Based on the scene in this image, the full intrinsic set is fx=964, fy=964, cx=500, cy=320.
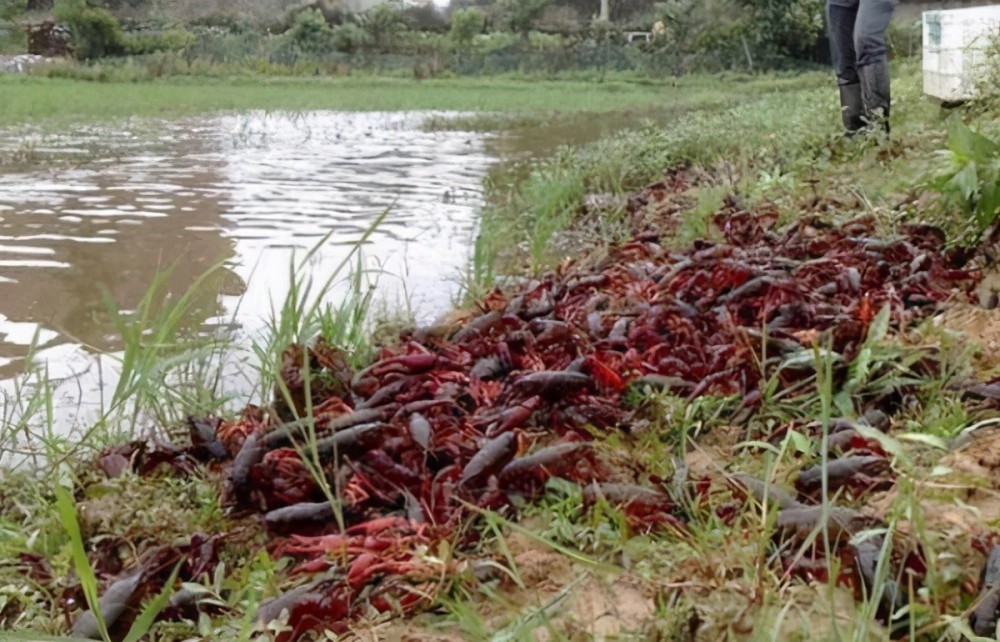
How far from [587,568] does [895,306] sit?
1.57m

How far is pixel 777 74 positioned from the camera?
27.0 m

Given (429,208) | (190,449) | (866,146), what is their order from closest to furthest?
(190,449) → (866,146) → (429,208)

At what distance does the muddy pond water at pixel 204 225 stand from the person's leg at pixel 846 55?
2.44 m

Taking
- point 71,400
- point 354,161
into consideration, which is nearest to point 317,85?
point 354,161

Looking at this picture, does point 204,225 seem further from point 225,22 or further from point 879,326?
point 225,22

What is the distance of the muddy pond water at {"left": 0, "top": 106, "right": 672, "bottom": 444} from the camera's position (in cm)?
356

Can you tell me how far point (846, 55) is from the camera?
19.5 feet

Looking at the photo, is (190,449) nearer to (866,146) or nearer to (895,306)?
(895,306)

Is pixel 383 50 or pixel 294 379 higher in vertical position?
pixel 383 50

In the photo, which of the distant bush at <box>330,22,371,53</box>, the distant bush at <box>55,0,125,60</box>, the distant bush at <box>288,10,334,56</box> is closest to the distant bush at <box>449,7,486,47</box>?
the distant bush at <box>330,22,371,53</box>

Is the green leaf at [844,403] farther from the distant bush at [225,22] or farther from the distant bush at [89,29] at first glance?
the distant bush at [225,22]

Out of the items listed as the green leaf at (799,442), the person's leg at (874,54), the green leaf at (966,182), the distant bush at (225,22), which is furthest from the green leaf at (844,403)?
the distant bush at (225,22)

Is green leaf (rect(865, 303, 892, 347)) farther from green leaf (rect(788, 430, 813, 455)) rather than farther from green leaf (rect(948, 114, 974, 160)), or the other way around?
green leaf (rect(948, 114, 974, 160))

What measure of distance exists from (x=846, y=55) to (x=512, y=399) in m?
4.37
